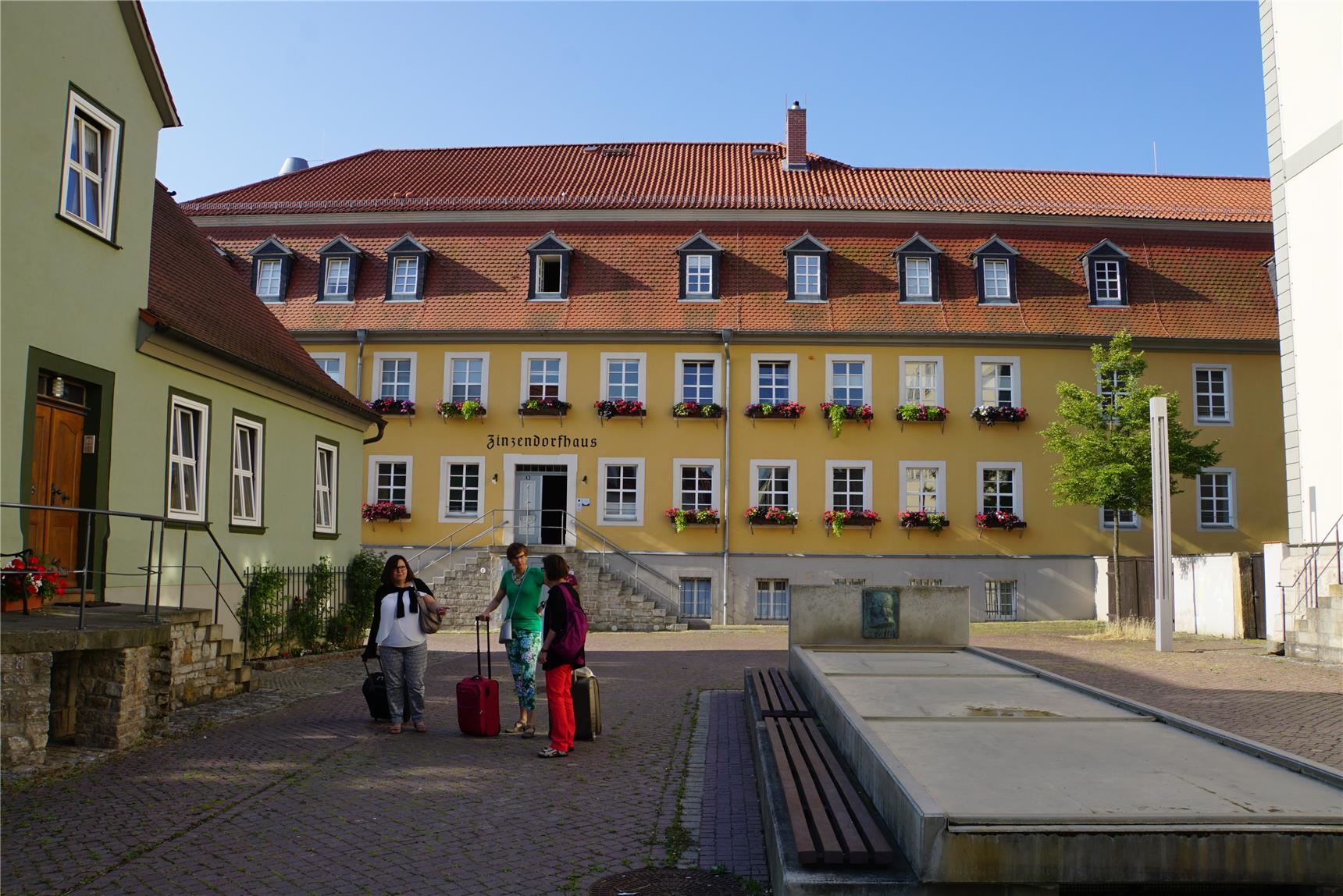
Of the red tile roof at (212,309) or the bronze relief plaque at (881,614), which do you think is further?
the red tile roof at (212,309)

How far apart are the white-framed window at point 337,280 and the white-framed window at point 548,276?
539 cm

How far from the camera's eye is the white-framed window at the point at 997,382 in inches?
1201

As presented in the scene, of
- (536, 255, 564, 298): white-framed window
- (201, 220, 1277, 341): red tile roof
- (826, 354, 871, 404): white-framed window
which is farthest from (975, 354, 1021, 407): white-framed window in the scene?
(536, 255, 564, 298): white-framed window

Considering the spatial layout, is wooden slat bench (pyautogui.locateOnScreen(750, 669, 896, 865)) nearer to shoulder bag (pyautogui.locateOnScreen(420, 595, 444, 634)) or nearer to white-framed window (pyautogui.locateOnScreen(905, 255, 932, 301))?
shoulder bag (pyautogui.locateOnScreen(420, 595, 444, 634))

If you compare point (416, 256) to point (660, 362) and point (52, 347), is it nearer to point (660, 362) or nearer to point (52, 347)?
point (660, 362)

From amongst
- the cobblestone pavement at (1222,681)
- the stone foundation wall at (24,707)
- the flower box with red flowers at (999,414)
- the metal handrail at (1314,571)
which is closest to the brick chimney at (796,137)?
the flower box with red flowers at (999,414)

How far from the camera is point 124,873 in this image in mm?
5992

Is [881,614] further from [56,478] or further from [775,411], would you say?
[775,411]

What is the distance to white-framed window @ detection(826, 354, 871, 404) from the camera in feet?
99.8

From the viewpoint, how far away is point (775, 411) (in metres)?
30.0

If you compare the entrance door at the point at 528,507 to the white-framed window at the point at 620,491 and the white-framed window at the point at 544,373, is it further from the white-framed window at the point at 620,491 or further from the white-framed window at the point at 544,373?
the white-framed window at the point at 544,373

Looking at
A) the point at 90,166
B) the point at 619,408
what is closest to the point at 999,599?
the point at 619,408

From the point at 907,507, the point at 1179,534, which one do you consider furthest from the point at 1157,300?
the point at 907,507

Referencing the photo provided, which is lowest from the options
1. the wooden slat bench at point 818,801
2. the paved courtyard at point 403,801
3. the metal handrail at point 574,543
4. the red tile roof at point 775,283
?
the paved courtyard at point 403,801
